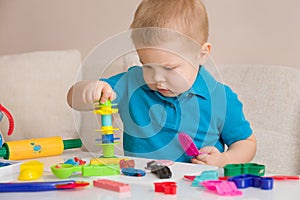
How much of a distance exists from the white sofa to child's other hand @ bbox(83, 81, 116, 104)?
0.04m

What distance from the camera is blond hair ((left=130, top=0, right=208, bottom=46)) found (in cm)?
97

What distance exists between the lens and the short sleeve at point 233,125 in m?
1.12

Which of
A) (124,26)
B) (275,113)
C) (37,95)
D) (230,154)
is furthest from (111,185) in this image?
(124,26)

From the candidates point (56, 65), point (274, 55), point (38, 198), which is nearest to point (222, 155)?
point (38, 198)

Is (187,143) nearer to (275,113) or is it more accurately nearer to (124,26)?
(275,113)

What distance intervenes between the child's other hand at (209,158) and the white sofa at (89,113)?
5.5 inches

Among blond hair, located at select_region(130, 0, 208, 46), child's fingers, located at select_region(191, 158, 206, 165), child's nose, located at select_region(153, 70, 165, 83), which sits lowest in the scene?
child's fingers, located at select_region(191, 158, 206, 165)

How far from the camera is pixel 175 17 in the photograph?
977mm

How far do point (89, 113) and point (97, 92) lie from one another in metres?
0.15

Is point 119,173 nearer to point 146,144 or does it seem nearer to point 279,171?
point 146,144

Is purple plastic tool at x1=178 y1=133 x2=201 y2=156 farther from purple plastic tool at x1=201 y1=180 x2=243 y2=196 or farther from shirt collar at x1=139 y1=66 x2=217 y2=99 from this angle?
purple plastic tool at x1=201 y1=180 x2=243 y2=196

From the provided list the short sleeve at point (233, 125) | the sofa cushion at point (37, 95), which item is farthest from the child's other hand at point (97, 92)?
the sofa cushion at point (37, 95)

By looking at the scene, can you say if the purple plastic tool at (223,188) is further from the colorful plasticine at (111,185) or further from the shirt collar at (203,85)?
the shirt collar at (203,85)

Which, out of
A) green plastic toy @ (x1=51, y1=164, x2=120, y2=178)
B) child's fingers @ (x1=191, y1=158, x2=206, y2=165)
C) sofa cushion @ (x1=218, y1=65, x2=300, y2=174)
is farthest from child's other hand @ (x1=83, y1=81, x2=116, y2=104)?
sofa cushion @ (x1=218, y1=65, x2=300, y2=174)
